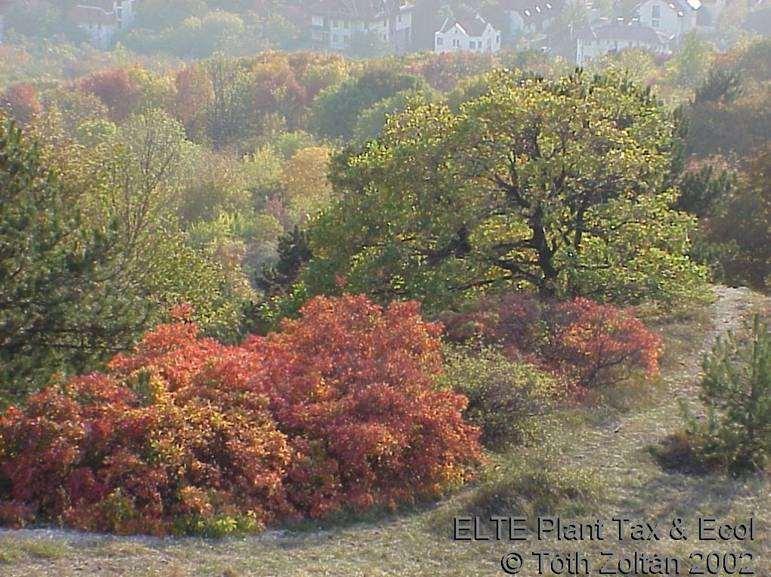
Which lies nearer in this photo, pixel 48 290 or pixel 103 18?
pixel 48 290

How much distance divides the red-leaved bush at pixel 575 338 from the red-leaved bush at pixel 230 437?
269 centimetres

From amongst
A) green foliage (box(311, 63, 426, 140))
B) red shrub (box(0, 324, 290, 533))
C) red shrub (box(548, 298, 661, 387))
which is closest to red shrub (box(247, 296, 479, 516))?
red shrub (box(0, 324, 290, 533))

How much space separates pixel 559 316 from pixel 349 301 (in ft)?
11.7

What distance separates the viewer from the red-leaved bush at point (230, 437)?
878 cm

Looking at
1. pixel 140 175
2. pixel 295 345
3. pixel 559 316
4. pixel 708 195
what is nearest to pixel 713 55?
pixel 708 195

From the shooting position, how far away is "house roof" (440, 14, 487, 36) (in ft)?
272

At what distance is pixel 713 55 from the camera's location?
53.5 metres

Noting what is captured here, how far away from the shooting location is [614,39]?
254ft

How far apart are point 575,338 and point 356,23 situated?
83.5 m

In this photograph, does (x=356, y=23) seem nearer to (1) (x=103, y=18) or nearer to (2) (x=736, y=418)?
(1) (x=103, y=18)

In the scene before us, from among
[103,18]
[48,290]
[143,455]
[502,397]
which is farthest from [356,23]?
[143,455]

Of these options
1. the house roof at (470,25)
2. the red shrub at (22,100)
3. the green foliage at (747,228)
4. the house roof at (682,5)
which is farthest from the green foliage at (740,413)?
the house roof at (682,5)

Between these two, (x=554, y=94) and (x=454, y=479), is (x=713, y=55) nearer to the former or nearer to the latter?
(x=554, y=94)

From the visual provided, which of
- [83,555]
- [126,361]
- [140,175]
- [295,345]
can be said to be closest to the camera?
[83,555]
